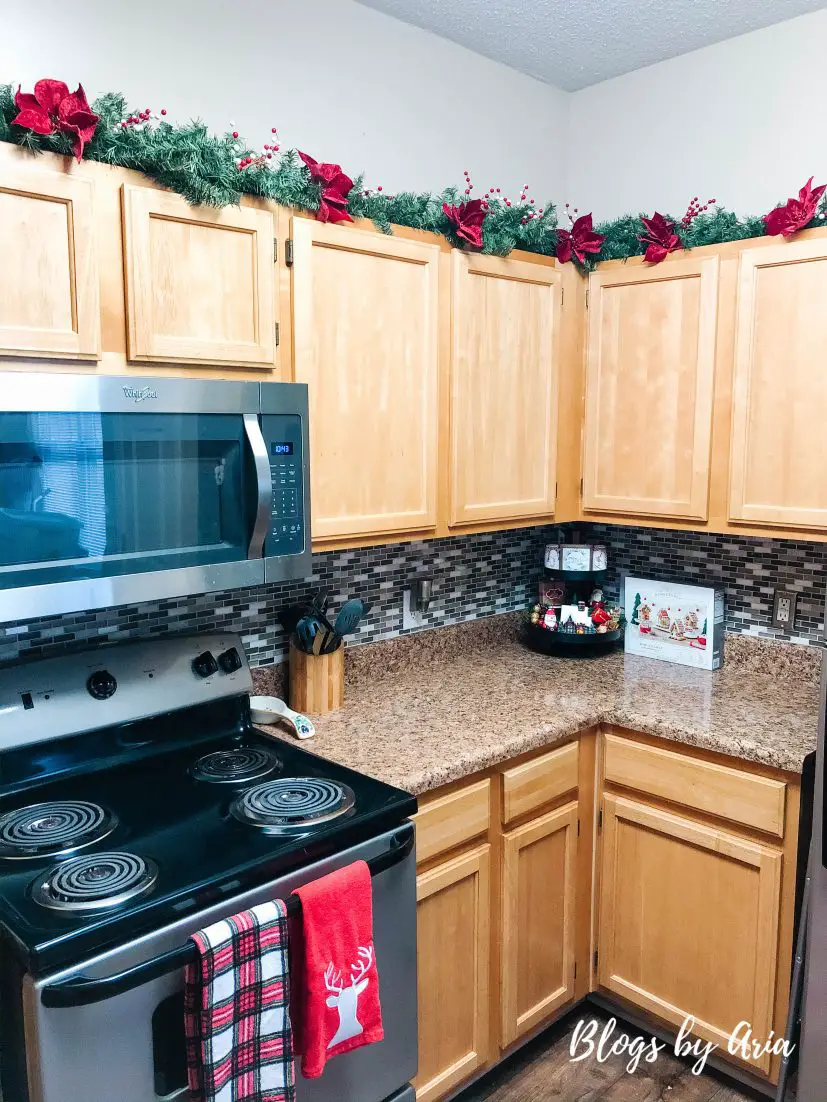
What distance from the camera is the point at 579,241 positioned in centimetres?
232

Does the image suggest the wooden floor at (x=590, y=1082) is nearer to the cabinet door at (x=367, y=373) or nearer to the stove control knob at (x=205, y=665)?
the stove control knob at (x=205, y=665)

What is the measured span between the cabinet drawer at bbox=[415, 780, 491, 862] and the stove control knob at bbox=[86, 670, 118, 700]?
69 centimetres

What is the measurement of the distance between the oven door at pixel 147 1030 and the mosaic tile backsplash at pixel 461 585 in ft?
2.43

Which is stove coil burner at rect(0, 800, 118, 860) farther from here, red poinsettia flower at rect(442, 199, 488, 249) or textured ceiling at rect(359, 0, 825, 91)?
textured ceiling at rect(359, 0, 825, 91)

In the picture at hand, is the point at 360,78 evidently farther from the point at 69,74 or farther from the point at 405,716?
the point at 405,716

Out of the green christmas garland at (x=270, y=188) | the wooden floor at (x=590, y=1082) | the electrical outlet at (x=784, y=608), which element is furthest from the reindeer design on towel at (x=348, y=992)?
the electrical outlet at (x=784, y=608)

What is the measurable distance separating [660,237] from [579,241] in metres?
0.22

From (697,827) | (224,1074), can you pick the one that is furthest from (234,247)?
(697,827)

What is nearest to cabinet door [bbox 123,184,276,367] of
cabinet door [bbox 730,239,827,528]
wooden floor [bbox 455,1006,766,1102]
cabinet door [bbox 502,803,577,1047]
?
cabinet door [bbox 730,239,827,528]

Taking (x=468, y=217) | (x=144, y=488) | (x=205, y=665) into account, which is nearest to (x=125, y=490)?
(x=144, y=488)

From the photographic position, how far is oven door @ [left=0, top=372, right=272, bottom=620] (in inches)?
54.9

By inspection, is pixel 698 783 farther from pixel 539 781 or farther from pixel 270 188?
pixel 270 188

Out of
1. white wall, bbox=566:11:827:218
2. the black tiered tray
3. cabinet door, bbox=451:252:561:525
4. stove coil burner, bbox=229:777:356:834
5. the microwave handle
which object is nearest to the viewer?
stove coil burner, bbox=229:777:356:834

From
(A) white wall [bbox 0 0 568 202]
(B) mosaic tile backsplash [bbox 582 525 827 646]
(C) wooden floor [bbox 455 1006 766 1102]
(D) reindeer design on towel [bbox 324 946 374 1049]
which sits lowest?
(C) wooden floor [bbox 455 1006 766 1102]
